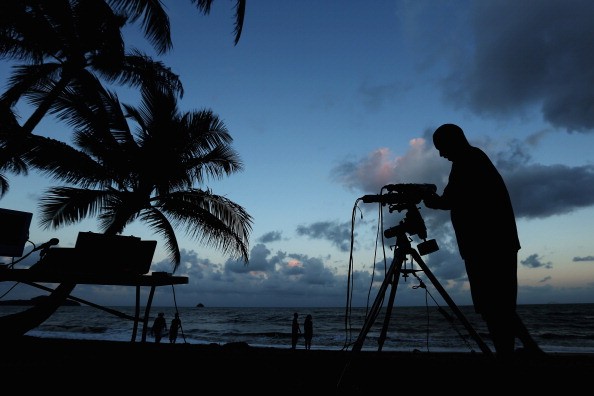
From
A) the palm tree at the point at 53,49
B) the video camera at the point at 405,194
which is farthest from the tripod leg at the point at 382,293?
the palm tree at the point at 53,49

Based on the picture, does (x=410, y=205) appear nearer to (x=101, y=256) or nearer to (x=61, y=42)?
(x=101, y=256)

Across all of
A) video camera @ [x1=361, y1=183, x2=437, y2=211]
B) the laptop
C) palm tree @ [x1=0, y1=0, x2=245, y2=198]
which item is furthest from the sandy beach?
palm tree @ [x1=0, y1=0, x2=245, y2=198]

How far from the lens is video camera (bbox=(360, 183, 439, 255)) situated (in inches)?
99.8

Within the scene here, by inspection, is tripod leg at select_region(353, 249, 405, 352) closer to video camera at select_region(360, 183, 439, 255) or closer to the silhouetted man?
video camera at select_region(360, 183, 439, 255)

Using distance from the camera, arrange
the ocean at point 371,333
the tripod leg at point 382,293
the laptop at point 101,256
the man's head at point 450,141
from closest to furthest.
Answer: the tripod leg at point 382,293
the man's head at point 450,141
the laptop at point 101,256
the ocean at point 371,333

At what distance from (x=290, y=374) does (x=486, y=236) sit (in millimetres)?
1716

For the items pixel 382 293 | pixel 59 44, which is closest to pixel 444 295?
pixel 382 293

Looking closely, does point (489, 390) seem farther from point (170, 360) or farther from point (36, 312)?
point (36, 312)

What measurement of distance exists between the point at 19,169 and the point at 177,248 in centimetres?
500

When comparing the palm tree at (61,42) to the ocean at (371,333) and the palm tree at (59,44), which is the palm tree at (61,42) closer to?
the palm tree at (59,44)

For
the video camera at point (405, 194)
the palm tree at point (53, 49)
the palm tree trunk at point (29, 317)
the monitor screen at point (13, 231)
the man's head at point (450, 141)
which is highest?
the palm tree at point (53, 49)

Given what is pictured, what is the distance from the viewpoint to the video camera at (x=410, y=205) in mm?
2535

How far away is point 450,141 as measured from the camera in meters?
2.68

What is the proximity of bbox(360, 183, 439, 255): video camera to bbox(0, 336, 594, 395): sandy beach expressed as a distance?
0.94 m
